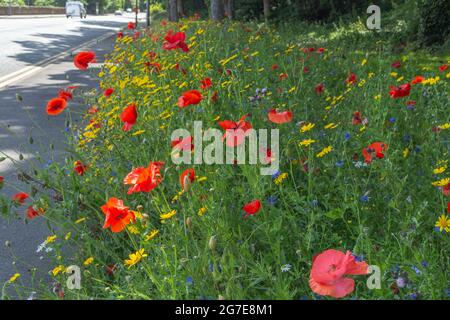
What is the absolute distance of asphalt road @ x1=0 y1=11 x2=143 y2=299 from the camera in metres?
3.61

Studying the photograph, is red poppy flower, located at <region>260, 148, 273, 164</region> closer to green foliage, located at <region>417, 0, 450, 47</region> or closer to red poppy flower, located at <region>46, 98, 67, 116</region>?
red poppy flower, located at <region>46, 98, 67, 116</region>

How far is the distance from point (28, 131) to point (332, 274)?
20.3 ft

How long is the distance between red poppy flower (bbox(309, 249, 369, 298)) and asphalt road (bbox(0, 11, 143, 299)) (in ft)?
4.65

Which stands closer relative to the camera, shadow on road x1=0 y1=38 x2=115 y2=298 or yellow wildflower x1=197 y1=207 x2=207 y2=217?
yellow wildflower x1=197 y1=207 x2=207 y2=217

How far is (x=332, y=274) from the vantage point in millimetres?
1580

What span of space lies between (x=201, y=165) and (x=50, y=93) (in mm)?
7324

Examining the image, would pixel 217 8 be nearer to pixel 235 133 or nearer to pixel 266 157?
pixel 266 157

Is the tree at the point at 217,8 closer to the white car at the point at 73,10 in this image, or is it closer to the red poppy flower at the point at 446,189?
the red poppy flower at the point at 446,189

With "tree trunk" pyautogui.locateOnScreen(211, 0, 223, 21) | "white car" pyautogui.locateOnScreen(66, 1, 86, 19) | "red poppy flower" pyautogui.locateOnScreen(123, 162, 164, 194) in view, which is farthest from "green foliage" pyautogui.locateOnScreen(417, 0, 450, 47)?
"white car" pyautogui.locateOnScreen(66, 1, 86, 19)

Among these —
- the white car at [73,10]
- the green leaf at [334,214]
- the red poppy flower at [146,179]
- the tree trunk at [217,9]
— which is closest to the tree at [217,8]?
the tree trunk at [217,9]

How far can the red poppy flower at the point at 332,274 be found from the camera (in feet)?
5.18
